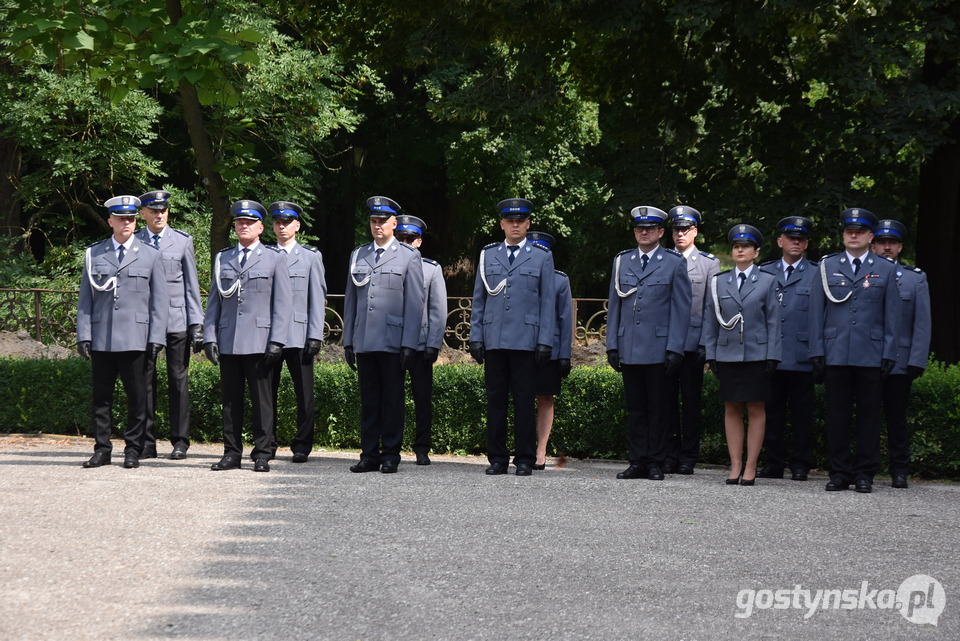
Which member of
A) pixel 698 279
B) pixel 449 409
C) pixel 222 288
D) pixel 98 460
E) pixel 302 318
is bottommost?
pixel 98 460

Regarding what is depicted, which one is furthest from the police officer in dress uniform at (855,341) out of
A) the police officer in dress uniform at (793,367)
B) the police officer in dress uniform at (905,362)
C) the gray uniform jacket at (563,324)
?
the gray uniform jacket at (563,324)

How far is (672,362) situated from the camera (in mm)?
9609

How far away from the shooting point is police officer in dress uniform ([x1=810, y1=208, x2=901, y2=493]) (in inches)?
366

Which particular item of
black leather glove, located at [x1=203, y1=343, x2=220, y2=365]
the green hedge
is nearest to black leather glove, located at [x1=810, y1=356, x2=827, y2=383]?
the green hedge

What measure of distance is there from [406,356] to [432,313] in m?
0.49

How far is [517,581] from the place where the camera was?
5828 mm

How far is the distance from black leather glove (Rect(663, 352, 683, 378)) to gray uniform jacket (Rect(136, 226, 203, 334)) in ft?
13.6

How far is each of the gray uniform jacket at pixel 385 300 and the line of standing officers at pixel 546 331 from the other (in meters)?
0.02

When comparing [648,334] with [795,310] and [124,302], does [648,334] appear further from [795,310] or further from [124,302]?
[124,302]

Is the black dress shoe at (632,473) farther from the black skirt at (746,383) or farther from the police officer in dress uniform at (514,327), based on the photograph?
the black skirt at (746,383)

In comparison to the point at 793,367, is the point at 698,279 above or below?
above

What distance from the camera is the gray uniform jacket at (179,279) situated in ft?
34.1

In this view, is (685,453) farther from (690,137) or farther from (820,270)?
(690,137)

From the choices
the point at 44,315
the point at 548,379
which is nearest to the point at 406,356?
the point at 548,379
